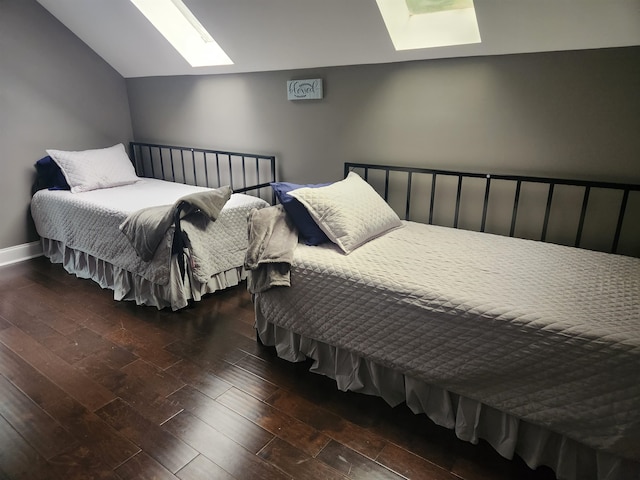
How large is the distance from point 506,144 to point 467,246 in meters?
0.67

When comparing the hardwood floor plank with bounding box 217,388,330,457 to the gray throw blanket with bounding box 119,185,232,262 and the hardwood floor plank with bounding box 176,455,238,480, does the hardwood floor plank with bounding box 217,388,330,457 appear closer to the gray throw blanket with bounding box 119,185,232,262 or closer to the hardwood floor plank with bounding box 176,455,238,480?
the hardwood floor plank with bounding box 176,455,238,480

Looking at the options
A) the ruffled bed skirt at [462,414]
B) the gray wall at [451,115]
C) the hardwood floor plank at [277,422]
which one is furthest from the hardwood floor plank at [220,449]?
the gray wall at [451,115]

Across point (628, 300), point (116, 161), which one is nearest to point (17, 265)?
point (116, 161)

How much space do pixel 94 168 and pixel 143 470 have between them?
2.70 metres

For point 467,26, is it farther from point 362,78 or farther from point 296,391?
point 296,391

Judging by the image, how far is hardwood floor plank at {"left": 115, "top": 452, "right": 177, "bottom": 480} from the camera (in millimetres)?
1424

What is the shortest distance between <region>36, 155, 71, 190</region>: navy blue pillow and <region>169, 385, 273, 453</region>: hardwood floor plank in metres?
2.36

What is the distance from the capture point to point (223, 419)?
1692 mm

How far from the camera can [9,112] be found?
3236 millimetres

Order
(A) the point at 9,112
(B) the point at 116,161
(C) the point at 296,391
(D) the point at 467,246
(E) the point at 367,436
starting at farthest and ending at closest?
1. (B) the point at 116,161
2. (A) the point at 9,112
3. (D) the point at 467,246
4. (C) the point at 296,391
5. (E) the point at 367,436

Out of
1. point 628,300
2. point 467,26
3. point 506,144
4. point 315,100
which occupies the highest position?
point 467,26

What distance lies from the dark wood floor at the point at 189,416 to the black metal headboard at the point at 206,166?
4.32ft

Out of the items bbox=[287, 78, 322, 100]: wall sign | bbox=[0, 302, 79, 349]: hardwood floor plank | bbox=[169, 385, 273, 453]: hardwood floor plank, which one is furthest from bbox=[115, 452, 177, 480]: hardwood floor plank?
bbox=[287, 78, 322, 100]: wall sign

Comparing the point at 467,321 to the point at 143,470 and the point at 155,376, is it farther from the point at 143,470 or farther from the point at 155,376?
the point at 155,376
